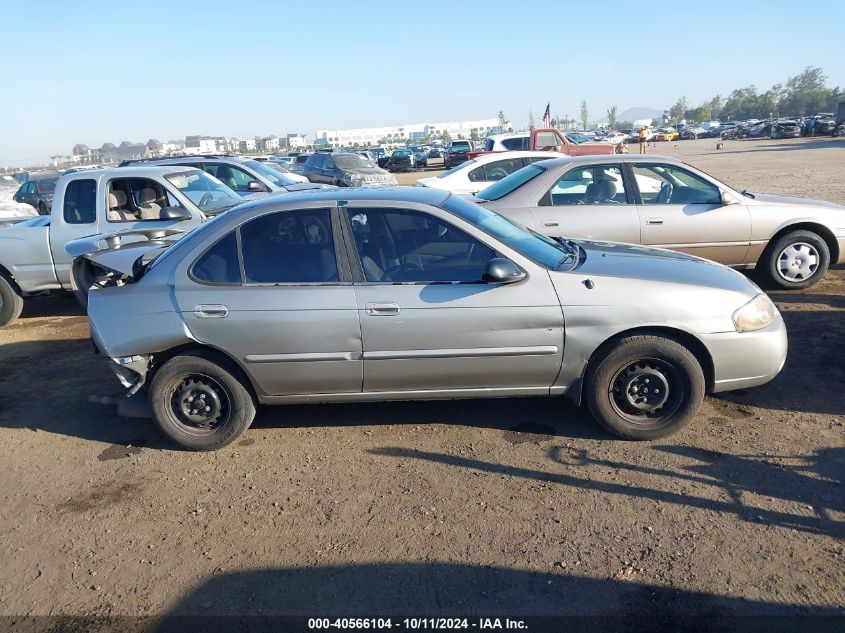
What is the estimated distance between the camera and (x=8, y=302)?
7734 mm

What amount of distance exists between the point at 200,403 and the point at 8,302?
16.2 ft

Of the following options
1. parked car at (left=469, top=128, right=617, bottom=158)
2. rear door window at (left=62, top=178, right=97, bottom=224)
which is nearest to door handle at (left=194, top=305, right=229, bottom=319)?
rear door window at (left=62, top=178, right=97, bottom=224)

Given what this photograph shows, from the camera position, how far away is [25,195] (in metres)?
21.5

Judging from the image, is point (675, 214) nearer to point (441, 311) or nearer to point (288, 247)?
point (441, 311)

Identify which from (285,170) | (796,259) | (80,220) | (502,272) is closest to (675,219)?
(796,259)

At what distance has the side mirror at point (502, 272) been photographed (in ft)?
12.9

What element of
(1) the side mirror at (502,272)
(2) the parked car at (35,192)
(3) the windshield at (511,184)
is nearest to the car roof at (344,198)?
(1) the side mirror at (502,272)

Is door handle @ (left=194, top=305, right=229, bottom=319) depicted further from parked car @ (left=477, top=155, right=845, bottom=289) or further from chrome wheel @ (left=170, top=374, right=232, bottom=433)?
parked car @ (left=477, top=155, right=845, bottom=289)

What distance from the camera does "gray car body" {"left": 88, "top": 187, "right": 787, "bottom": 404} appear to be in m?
Answer: 4.03

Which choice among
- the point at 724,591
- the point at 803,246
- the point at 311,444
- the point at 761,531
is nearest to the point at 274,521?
the point at 311,444

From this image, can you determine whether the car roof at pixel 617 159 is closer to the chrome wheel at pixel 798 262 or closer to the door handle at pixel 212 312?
the chrome wheel at pixel 798 262

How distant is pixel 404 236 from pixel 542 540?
6.82 feet

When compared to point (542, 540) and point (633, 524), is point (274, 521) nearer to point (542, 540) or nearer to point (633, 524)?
point (542, 540)

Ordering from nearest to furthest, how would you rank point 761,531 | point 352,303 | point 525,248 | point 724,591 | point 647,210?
point 724,591
point 761,531
point 352,303
point 525,248
point 647,210
